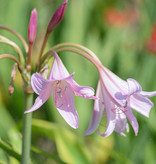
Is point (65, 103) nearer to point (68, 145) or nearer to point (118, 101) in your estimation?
point (118, 101)

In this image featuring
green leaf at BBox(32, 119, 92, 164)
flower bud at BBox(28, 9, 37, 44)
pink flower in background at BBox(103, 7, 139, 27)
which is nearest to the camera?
flower bud at BBox(28, 9, 37, 44)

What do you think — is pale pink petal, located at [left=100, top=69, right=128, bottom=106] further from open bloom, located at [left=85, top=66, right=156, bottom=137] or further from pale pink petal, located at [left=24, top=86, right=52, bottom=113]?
pale pink petal, located at [left=24, top=86, right=52, bottom=113]

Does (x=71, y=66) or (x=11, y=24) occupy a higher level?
(x=11, y=24)


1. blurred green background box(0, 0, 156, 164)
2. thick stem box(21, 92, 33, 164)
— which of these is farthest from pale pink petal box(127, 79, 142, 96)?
blurred green background box(0, 0, 156, 164)

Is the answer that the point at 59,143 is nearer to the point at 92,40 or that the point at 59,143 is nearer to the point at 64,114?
the point at 64,114

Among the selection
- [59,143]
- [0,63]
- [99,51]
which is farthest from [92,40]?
[59,143]

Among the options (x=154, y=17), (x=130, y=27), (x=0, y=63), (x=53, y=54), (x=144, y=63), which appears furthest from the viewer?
(x=130, y=27)

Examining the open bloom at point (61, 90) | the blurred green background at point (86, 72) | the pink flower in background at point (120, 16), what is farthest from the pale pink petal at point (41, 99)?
the pink flower in background at point (120, 16)
